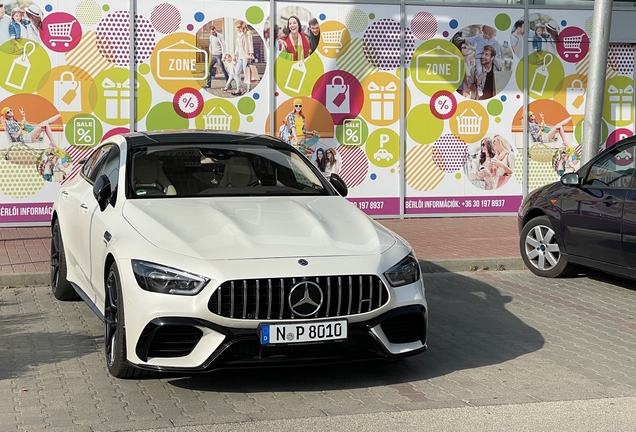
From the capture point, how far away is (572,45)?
52.3 feet

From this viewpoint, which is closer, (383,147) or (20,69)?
(20,69)

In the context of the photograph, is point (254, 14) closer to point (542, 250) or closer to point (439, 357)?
point (542, 250)

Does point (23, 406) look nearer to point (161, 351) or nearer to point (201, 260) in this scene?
point (161, 351)

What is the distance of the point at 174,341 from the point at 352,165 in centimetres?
955

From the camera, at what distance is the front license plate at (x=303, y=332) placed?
586cm

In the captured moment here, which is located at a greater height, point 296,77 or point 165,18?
point 165,18

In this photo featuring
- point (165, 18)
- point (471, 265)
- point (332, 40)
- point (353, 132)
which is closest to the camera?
point (471, 265)

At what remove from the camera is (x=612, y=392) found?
20.3ft

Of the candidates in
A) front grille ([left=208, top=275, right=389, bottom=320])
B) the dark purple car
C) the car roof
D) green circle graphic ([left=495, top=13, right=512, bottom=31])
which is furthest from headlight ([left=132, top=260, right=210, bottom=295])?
green circle graphic ([left=495, top=13, right=512, bottom=31])

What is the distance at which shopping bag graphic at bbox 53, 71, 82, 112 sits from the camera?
14.1 m

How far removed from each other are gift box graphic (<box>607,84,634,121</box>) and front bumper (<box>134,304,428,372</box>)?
11149 mm

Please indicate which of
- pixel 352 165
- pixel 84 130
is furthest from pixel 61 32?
pixel 352 165

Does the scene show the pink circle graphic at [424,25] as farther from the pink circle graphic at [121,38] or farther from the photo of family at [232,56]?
the pink circle graphic at [121,38]

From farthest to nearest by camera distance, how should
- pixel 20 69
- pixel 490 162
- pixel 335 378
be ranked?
pixel 490 162 → pixel 20 69 → pixel 335 378
